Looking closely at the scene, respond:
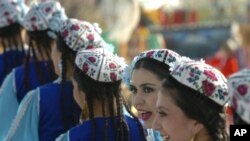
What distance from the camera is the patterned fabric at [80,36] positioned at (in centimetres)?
454

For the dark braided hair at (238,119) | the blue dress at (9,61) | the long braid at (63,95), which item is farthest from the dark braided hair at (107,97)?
the blue dress at (9,61)

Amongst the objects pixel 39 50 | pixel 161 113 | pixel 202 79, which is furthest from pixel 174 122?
pixel 39 50

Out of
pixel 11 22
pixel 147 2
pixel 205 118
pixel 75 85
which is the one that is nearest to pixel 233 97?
pixel 205 118

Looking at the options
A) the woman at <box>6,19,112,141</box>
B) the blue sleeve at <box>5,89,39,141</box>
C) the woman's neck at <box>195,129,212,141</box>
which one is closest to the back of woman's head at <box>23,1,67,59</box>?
the woman at <box>6,19,112,141</box>

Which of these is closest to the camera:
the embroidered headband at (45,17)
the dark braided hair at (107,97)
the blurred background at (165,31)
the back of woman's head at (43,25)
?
the dark braided hair at (107,97)

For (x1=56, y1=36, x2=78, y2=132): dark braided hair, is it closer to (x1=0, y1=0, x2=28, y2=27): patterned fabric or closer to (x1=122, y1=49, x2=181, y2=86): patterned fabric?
(x1=122, y1=49, x2=181, y2=86): patterned fabric

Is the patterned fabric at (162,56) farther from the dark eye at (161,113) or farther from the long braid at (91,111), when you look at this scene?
the dark eye at (161,113)

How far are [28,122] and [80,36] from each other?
59 centimetres

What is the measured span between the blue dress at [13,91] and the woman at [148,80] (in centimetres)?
155

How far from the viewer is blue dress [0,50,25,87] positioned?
224 inches

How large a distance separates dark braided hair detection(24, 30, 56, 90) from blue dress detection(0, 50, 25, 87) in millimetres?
439

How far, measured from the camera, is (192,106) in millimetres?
2936

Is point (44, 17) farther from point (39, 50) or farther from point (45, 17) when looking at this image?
point (39, 50)

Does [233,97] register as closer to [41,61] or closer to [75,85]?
[75,85]
